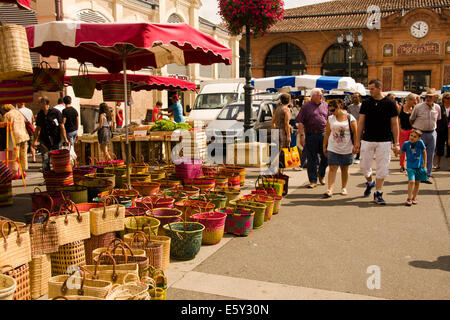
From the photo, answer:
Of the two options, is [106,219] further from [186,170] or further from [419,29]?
[419,29]

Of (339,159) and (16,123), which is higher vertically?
(16,123)

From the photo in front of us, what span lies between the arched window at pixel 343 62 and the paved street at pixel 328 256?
37019 millimetres

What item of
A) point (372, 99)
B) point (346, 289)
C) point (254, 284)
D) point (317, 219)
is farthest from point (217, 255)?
point (372, 99)

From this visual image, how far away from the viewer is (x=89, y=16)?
18.8 m

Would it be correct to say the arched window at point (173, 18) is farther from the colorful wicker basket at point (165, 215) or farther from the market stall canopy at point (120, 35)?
the colorful wicker basket at point (165, 215)

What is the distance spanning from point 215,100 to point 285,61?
29.8 meters

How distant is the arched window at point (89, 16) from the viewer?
1816 cm

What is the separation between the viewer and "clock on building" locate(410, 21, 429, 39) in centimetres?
3991

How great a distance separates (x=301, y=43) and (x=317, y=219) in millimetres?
40407

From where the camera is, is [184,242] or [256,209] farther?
[256,209]

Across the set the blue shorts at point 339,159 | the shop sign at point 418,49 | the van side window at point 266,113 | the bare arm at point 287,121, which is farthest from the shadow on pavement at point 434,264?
the shop sign at point 418,49

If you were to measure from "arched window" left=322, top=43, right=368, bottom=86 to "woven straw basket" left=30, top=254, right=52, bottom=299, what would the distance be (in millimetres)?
41671

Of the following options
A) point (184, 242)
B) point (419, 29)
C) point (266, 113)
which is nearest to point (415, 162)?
point (184, 242)
